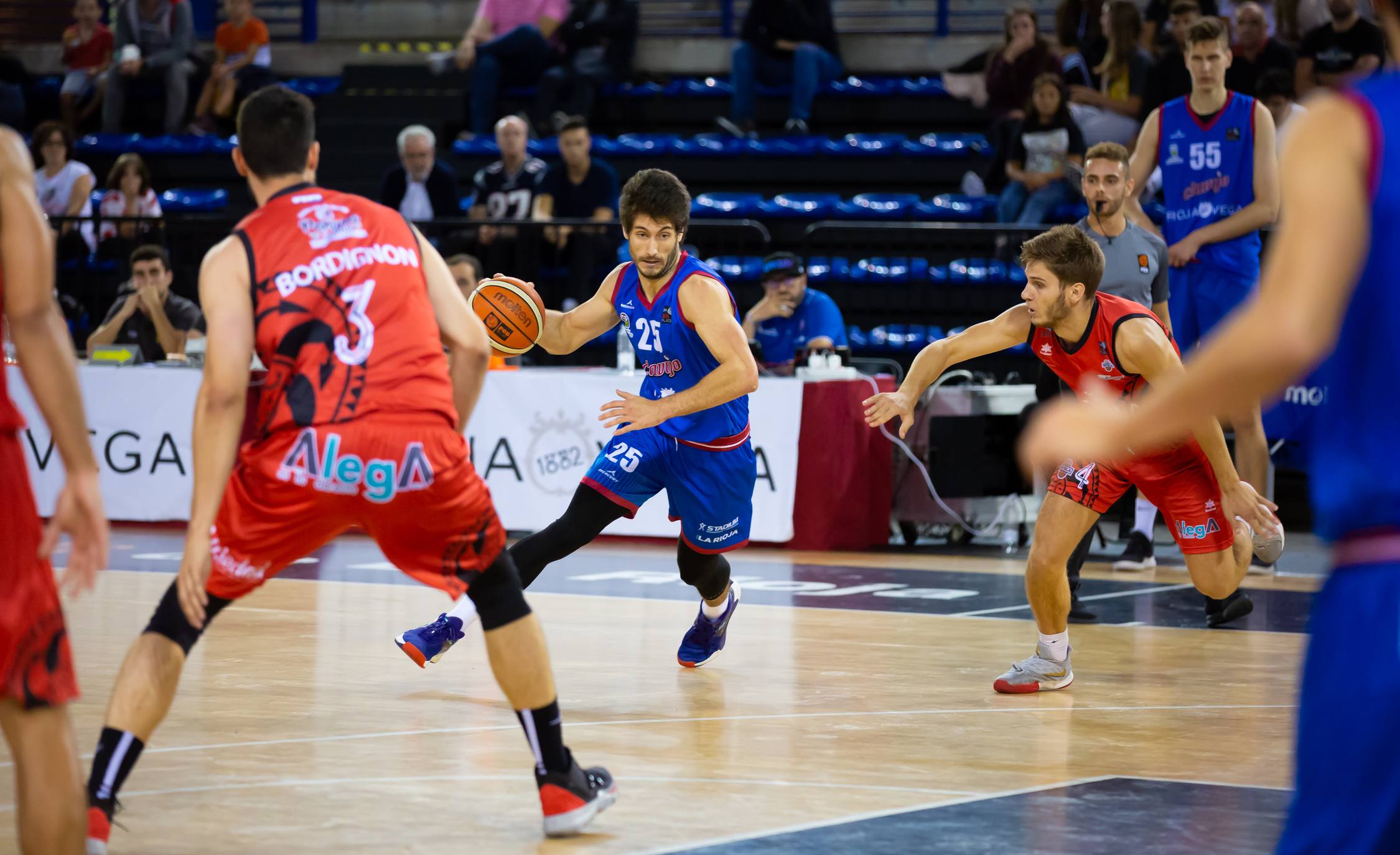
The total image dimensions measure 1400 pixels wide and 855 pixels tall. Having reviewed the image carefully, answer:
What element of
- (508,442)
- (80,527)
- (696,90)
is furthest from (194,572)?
(696,90)

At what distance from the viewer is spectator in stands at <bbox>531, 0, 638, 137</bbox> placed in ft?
52.4

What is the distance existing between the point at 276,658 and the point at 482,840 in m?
2.82

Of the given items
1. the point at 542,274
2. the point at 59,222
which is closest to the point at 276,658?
the point at 542,274

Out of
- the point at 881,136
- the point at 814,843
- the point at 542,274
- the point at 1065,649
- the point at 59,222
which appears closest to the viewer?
the point at 814,843

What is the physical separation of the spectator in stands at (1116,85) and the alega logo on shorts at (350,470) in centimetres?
1031

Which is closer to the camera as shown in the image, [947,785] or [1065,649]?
[947,785]

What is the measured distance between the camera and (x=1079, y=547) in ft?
28.2

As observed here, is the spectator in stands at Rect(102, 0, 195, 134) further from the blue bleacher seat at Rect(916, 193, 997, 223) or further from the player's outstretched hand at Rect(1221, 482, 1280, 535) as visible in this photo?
the player's outstretched hand at Rect(1221, 482, 1280, 535)

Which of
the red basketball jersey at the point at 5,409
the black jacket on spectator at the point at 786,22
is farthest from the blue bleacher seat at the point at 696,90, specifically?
the red basketball jersey at the point at 5,409

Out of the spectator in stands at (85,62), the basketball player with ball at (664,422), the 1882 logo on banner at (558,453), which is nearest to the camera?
the basketball player with ball at (664,422)

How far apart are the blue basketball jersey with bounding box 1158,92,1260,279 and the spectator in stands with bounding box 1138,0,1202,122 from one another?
11.0 ft

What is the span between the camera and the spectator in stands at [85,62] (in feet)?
58.7

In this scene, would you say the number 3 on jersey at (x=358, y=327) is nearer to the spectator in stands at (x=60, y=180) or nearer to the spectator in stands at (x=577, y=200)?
the spectator in stands at (x=577, y=200)

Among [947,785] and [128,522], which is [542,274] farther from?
[947,785]
